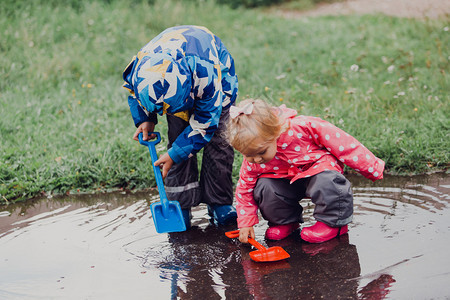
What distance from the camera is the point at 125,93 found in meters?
5.18

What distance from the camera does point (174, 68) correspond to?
2.40 metres

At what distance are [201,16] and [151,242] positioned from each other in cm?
511

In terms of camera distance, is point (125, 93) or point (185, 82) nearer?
point (185, 82)

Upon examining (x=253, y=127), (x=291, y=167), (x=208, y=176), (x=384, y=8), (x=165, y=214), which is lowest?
(x=165, y=214)

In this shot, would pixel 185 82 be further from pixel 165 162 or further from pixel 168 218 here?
pixel 168 218

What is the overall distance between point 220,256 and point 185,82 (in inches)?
31.8

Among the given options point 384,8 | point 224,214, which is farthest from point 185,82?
point 384,8

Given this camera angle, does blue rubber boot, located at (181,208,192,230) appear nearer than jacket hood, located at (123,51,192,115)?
No

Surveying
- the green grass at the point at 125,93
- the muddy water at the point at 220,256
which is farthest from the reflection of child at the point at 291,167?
the green grass at the point at 125,93

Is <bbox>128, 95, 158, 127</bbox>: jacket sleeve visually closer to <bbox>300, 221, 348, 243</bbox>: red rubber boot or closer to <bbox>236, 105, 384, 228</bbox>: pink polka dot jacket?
<bbox>236, 105, 384, 228</bbox>: pink polka dot jacket

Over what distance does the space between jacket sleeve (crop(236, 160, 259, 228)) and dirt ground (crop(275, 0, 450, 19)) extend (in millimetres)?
4921

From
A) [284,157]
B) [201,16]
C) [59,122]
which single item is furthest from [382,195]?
[201,16]

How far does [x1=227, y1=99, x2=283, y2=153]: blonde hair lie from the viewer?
2.37 m

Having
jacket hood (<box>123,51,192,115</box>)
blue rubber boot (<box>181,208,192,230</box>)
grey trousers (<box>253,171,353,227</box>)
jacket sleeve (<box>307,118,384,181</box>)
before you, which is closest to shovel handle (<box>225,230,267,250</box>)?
grey trousers (<box>253,171,353,227</box>)
